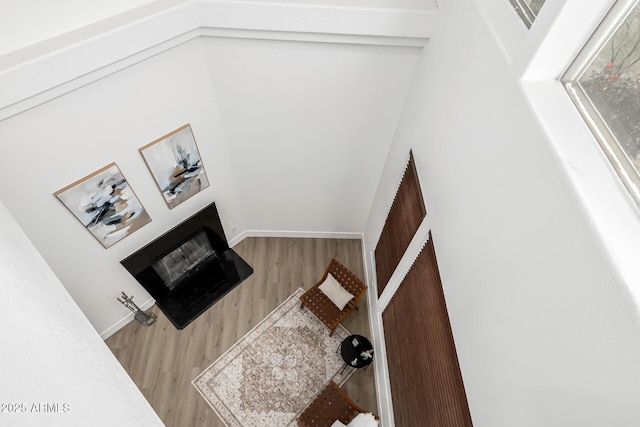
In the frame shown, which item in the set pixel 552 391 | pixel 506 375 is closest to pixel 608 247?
pixel 552 391

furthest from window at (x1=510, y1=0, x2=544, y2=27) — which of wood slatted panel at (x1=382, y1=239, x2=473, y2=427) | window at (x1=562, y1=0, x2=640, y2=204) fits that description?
wood slatted panel at (x1=382, y1=239, x2=473, y2=427)

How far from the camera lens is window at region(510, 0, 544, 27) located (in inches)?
89.4

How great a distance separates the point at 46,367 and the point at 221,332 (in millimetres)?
4116

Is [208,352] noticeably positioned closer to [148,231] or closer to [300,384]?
[300,384]

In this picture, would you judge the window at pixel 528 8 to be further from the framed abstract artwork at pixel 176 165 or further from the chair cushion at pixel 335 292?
the chair cushion at pixel 335 292

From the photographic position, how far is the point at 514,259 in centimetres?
200

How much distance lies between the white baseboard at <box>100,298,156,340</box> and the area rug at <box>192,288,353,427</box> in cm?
124

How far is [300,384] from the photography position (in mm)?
4887

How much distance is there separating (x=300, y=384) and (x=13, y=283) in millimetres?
4053

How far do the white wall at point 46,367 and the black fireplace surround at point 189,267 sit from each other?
2.81 meters

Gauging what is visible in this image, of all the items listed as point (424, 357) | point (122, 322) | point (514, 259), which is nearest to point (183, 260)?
point (122, 322)

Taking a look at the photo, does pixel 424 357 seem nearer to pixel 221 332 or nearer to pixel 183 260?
pixel 221 332

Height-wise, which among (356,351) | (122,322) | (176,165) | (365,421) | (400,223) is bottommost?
(365,421)

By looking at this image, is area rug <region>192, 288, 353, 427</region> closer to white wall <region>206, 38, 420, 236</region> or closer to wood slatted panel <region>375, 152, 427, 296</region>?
wood slatted panel <region>375, 152, 427, 296</region>
